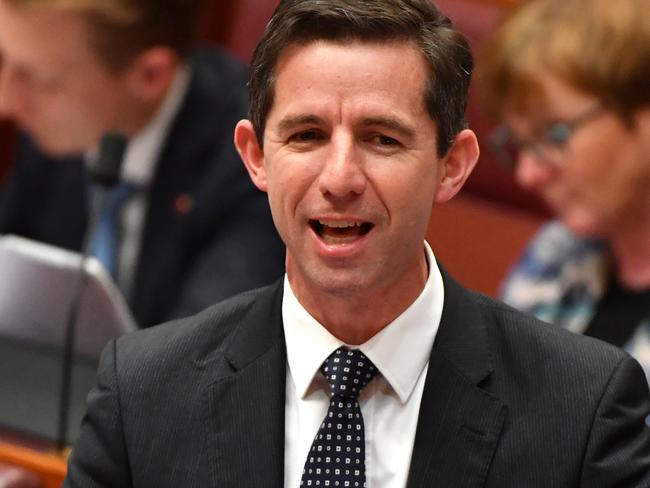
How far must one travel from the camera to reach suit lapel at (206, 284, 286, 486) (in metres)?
1.20

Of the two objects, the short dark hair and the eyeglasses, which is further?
the eyeglasses

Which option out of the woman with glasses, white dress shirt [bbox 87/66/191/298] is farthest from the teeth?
white dress shirt [bbox 87/66/191/298]

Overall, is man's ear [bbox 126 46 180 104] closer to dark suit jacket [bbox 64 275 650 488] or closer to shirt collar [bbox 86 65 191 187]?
shirt collar [bbox 86 65 191 187]

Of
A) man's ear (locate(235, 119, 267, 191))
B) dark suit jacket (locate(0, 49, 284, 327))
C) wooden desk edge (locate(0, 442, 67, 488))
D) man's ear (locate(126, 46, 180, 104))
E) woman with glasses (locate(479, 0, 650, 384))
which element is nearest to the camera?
man's ear (locate(235, 119, 267, 191))

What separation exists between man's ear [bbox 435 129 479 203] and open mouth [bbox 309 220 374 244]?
86 mm

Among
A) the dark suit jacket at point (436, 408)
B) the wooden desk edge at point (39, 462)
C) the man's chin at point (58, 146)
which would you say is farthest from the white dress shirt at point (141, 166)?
the dark suit jacket at point (436, 408)

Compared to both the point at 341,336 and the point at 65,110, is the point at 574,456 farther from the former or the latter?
the point at 65,110

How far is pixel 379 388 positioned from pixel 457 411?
75 millimetres

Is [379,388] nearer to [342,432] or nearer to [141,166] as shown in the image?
[342,432]

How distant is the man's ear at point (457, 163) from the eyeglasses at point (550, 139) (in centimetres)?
101

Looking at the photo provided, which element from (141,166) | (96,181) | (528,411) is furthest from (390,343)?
(141,166)

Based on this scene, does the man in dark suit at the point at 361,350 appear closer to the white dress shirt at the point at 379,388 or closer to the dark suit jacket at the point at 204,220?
the white dress shirt at the point at 379,388

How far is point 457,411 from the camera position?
1.21 m

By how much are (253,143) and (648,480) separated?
46 cm
